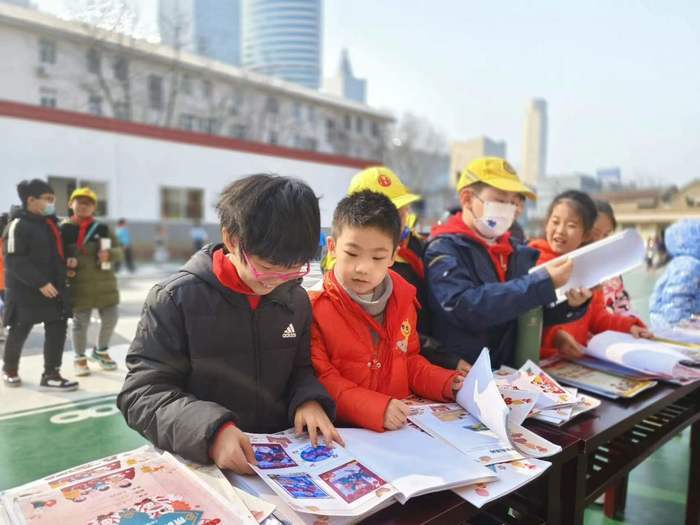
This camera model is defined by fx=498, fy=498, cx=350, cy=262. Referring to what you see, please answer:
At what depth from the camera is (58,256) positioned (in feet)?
10.3

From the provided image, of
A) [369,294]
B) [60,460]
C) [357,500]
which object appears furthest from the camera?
[60,460]

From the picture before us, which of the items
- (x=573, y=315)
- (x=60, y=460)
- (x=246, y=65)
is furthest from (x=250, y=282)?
(x=246, y=65)

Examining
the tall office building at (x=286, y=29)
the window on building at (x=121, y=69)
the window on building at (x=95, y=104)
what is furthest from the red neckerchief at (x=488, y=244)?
the tall office building at (x=286, y=29)

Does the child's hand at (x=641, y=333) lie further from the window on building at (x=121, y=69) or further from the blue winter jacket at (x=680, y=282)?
the window on building at (x=121, y=69)

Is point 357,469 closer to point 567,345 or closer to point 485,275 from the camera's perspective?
point 485,275

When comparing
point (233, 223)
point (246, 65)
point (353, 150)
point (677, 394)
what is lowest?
point (677, 394)

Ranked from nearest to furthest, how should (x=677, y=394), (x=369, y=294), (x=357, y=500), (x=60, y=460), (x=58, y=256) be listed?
1. (x=357, y=500)
2. (x=369, y=294)
3. (x=677, y=394)
4. (x=60, y=460)
5. (x=58, y=256)

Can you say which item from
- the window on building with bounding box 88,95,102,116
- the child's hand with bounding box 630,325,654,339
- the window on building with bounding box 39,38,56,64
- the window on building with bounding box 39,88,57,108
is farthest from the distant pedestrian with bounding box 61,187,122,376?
the window on building with bounding box 88,95,102,116

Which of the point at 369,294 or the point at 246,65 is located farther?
the point at 246,65

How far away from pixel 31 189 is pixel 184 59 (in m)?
14.9

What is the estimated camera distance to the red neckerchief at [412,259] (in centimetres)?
162

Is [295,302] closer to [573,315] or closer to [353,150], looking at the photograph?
[573,315]

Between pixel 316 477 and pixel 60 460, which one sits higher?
pixel 316 477

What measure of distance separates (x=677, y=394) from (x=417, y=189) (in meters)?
27.7
